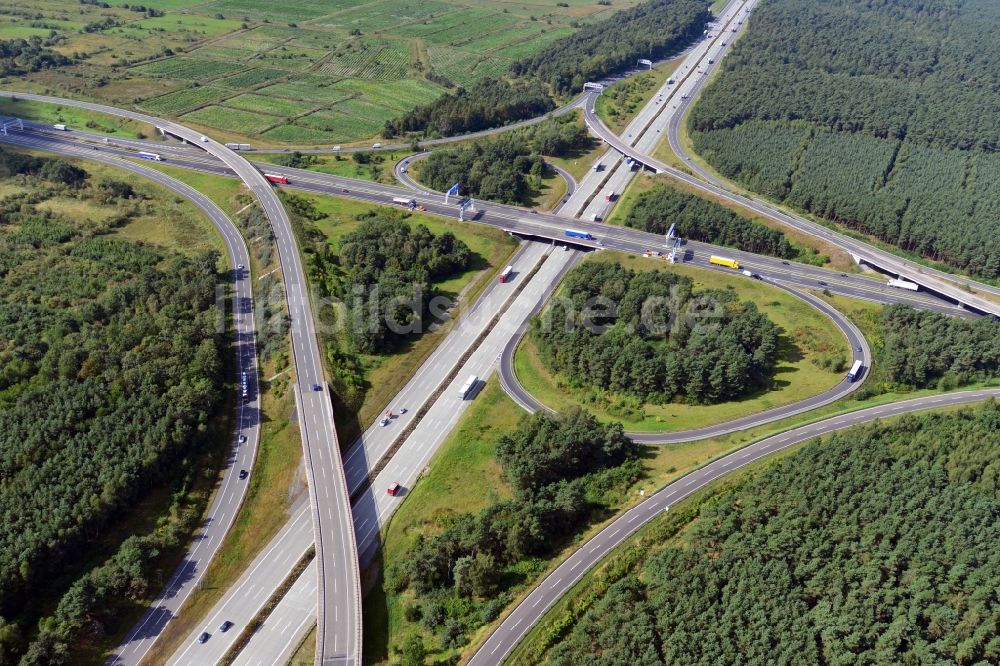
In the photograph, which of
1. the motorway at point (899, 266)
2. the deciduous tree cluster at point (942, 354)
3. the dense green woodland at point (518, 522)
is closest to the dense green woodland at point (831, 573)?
the dense green woodland at point (518, 522)

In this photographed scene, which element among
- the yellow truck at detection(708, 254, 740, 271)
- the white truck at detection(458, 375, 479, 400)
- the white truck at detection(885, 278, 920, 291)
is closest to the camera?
the white truck at detection(458, 375, 479, 400)

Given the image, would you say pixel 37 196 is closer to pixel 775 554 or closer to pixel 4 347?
pixel 4 347

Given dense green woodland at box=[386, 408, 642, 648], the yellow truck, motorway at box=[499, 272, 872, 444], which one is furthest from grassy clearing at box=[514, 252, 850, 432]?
dense green woodland at box=[386, 408, 642, 648]

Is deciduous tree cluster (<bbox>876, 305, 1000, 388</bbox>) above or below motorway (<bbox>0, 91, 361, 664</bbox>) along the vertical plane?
above

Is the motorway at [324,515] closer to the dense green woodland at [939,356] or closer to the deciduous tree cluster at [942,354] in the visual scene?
the dense green woodland at [939,356]

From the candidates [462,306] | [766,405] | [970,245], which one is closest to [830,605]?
[766,405]

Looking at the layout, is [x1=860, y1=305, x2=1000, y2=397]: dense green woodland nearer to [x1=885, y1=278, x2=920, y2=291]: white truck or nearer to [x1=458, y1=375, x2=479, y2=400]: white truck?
[x1=885, y1=278, x2=920, y2=291]: white truck

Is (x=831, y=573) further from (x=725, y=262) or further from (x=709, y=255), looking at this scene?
(x=709, y=255)
